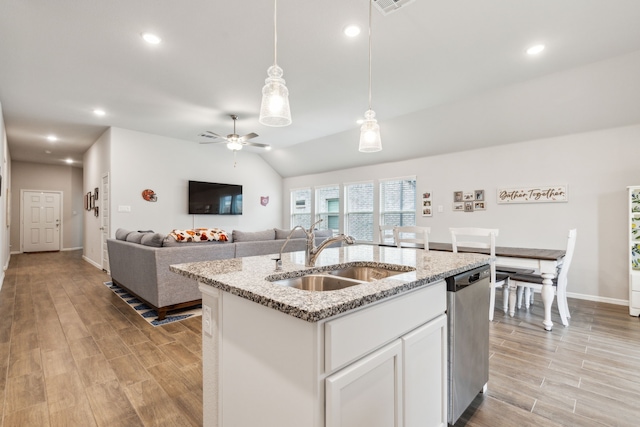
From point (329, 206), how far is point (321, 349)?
6962 millimetres

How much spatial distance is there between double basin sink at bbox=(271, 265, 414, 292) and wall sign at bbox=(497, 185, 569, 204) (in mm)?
3956

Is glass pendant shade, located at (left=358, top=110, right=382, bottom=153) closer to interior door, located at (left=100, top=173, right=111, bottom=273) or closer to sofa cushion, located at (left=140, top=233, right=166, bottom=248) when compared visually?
sofa cushion, located at (left=140, top=233, right=166, bottom=248)

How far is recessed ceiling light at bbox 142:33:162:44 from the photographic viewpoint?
2834mm

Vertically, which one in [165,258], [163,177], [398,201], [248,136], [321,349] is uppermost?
[248,136]

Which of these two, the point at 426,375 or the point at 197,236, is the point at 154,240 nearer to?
the point at 197,236

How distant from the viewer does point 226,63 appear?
132 inches

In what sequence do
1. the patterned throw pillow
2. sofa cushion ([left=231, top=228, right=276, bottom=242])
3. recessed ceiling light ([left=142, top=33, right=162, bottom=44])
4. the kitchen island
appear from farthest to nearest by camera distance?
sofa cushion ([left=231, top=228, right=276, bottom=242]) → the patterned throw pillow → recessed ceiling light ([left=142, top=33, right=162, bottom=44]) → the kitchen island

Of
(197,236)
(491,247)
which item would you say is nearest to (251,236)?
(197,236)

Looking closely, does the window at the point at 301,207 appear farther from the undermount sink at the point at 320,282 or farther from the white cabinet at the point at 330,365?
the white cabinet at the point at 330,365

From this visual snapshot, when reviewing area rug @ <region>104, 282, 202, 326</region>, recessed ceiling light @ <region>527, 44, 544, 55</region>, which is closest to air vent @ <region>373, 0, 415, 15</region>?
recessed ceiling light @ <region>527, 44, 544, 55</region>

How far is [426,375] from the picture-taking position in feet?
4.64

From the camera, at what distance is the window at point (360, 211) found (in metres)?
6.92

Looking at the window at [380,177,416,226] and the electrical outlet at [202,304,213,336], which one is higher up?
the window at [380,177,416,226]

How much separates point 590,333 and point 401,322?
9.73 ft
